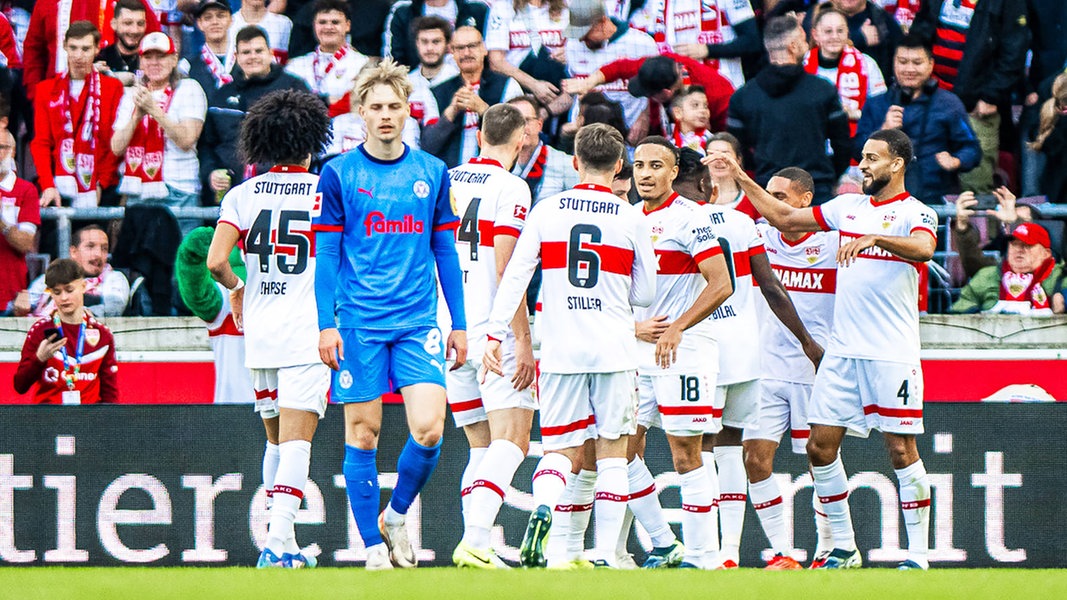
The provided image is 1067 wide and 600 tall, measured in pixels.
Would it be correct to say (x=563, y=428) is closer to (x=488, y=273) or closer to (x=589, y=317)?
(x=589, y=317)

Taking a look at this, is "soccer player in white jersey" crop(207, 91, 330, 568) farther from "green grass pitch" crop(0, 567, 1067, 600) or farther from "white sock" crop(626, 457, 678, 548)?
"white sock" crop(626, 457, 678, 548)

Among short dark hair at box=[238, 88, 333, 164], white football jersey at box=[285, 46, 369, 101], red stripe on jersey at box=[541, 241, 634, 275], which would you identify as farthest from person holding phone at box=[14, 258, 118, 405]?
red stripe on jersey at box=[541, 241, 634, 275]

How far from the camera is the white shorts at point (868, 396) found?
7.37 meters

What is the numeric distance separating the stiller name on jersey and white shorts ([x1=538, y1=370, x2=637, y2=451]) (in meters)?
0.88

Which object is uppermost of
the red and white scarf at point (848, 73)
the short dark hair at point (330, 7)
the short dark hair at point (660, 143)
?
the short dark hair at point (330, 7)

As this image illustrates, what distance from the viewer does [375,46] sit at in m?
11.4

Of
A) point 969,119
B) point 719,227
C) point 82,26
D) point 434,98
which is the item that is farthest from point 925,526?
point 82,26

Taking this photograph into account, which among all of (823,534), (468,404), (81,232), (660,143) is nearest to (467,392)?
(468,404)

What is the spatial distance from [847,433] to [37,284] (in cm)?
584

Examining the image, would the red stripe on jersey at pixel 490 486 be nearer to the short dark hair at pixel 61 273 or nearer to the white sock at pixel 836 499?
the white sock at pixel 836 499

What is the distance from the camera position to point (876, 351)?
24.4 ft

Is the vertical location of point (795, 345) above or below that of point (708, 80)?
below

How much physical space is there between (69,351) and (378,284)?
11.9ft

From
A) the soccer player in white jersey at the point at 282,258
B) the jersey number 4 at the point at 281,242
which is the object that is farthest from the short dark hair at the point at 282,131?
the jersey number 4 at the point at 281,242
